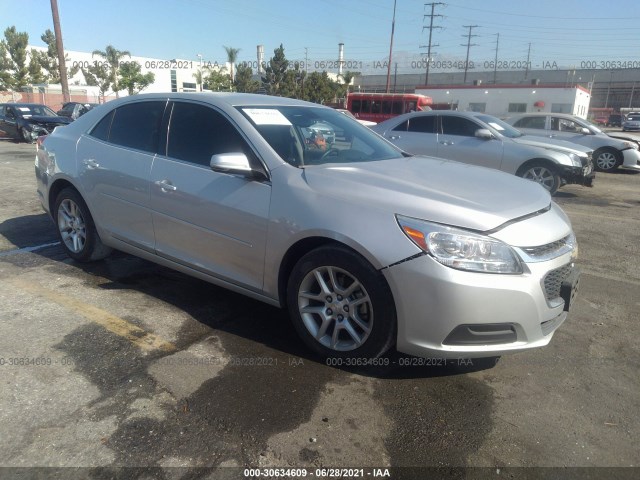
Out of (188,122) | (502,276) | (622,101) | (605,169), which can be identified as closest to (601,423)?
(502,276)

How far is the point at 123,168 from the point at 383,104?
26190 millimetres

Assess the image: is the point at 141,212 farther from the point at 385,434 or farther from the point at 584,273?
the point at 584,273

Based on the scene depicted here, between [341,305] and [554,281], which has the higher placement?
[554,281]

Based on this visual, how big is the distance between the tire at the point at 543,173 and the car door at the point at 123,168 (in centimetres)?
702

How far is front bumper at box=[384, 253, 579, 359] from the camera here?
2498 mm

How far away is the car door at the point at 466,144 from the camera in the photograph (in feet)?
29.2

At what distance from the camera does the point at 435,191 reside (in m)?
2.87

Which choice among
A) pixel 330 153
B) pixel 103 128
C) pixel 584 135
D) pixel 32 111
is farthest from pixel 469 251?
pixel 32 111

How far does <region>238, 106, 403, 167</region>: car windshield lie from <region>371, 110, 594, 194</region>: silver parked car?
17.3 feet

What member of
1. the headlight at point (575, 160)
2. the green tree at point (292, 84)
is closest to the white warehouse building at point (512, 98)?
the green tree at point (292, 84)

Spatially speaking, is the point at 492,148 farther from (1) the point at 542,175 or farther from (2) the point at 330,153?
(2) the point at 330,153

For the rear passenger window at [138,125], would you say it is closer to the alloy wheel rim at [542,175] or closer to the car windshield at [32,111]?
the alloy wheel rim at [542,175]

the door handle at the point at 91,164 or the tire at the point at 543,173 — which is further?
the tire at the point at 543,173

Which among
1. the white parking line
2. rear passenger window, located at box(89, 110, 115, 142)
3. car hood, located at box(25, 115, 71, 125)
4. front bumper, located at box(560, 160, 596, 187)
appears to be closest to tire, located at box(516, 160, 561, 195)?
front bumper, located at box(560, 160, 596, 187)
